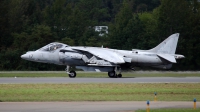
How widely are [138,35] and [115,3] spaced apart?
198 ft

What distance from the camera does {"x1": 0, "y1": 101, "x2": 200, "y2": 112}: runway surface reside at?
813 inches

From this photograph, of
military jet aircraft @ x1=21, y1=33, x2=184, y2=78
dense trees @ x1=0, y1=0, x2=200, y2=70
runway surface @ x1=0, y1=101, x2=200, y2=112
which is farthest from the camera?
dense trees @ x1=0, y1=0, x2=200, y2=70

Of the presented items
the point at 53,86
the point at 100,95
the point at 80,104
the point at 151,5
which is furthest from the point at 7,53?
the point at 151,5

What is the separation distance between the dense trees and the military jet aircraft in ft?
43.6

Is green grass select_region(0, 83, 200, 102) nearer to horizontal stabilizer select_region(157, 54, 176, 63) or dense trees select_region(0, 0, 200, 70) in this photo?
horizontal stabilizer select_region(157, 54, 176, 63)

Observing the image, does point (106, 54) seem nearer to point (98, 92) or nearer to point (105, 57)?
point (105, 57)

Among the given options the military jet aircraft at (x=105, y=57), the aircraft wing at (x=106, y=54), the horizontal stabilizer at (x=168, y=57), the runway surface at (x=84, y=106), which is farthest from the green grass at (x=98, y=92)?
the military jet aircraft at (x=105, y=57)

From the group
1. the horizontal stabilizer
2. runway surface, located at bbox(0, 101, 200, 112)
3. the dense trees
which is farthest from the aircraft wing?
runway surface, located at bbox(0, 101, 200, 112)

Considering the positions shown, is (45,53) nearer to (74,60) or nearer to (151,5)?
(74,60)

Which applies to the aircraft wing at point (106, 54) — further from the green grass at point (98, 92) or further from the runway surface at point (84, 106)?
the runway surface at point (84, 106)

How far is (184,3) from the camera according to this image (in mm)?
60969

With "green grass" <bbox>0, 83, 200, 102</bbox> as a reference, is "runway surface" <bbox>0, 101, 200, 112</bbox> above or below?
above

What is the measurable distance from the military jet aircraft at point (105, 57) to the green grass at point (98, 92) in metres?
9.48

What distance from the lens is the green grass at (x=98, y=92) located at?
24.8 meters
